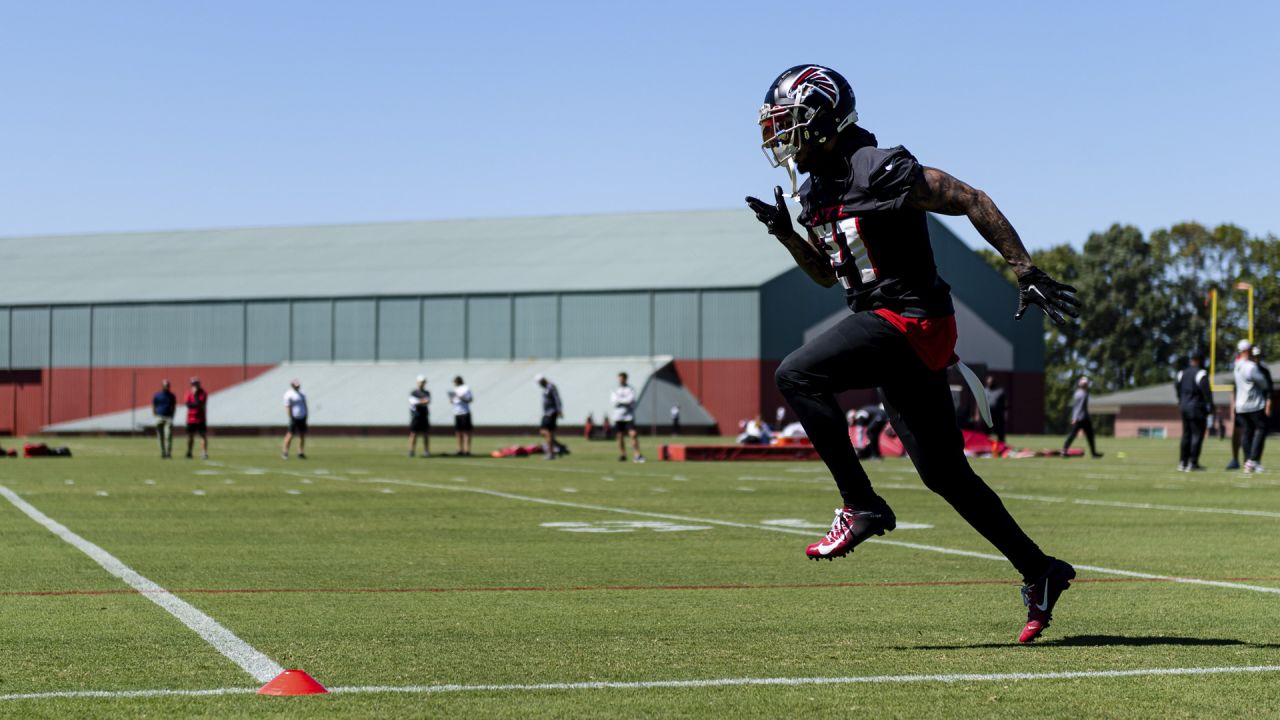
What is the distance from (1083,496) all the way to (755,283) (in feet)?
184

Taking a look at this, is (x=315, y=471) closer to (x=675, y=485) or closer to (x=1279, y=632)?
(x=675, y=485)

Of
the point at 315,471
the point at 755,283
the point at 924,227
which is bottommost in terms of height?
the point at 315,471

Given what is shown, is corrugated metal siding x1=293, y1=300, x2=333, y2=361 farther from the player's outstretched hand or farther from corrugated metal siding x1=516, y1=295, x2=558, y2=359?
the player's outstretched hand

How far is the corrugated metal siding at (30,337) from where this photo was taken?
87.7 metres

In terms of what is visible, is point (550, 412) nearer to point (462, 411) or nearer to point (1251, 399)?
point (462, 411)

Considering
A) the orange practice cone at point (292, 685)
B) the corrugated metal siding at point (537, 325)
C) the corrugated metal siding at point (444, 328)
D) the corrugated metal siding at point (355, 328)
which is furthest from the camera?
the corrugated metal siding at point (355, 328)

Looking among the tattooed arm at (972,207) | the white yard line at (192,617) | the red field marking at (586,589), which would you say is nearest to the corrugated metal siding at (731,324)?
the white yard line at (192,617)

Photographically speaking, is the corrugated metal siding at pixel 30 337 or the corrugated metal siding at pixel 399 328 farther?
the corrugated metal siding at pixel 30 337

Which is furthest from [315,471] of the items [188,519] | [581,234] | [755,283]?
[581,234]

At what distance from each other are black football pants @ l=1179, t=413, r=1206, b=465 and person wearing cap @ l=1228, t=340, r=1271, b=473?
59 centimetres

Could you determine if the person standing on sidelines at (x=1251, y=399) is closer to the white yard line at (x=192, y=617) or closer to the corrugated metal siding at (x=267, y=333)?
the white yard line at (x=192, y=617)

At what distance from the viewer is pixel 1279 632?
7441 millimetres

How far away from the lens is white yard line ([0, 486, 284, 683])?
6441 mm

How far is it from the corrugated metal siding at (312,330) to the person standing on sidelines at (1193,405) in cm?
6024
